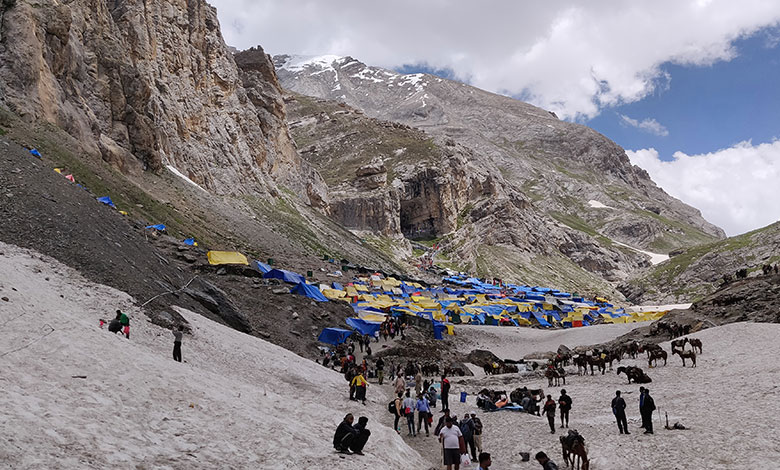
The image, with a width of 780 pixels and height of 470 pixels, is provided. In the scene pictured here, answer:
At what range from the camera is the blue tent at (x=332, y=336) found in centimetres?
3456

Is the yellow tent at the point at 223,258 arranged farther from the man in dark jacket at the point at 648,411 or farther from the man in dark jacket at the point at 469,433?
the man in dark jacket at the point at 648,411

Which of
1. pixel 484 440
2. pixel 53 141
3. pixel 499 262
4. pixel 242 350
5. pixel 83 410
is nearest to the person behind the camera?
pixel 83 410

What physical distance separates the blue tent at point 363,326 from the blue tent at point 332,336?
9.87 feet

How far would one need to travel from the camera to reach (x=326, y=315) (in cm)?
3769

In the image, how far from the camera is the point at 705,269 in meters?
115

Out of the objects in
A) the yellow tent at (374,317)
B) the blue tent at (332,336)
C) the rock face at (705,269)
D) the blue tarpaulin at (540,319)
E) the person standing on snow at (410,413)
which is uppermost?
the rock face at (705,269)

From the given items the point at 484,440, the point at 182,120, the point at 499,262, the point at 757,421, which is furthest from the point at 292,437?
the point at 499,262

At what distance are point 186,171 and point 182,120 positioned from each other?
29.0ft

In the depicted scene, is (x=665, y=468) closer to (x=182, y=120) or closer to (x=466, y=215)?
(x=182, y=120)

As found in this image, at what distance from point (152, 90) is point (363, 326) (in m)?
48.6

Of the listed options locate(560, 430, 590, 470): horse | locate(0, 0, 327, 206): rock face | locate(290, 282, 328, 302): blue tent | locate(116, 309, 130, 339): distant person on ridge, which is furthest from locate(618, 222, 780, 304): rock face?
locate(116, 309, 130, 339): distant person on ridge

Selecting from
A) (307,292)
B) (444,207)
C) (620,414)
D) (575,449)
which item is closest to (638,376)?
(620,414)

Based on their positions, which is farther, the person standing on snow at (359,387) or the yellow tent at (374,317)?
the yellow tent at (374,317)

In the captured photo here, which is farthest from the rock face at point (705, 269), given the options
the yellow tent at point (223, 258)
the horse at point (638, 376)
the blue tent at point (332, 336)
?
the yellow tent at point (223, 258)
